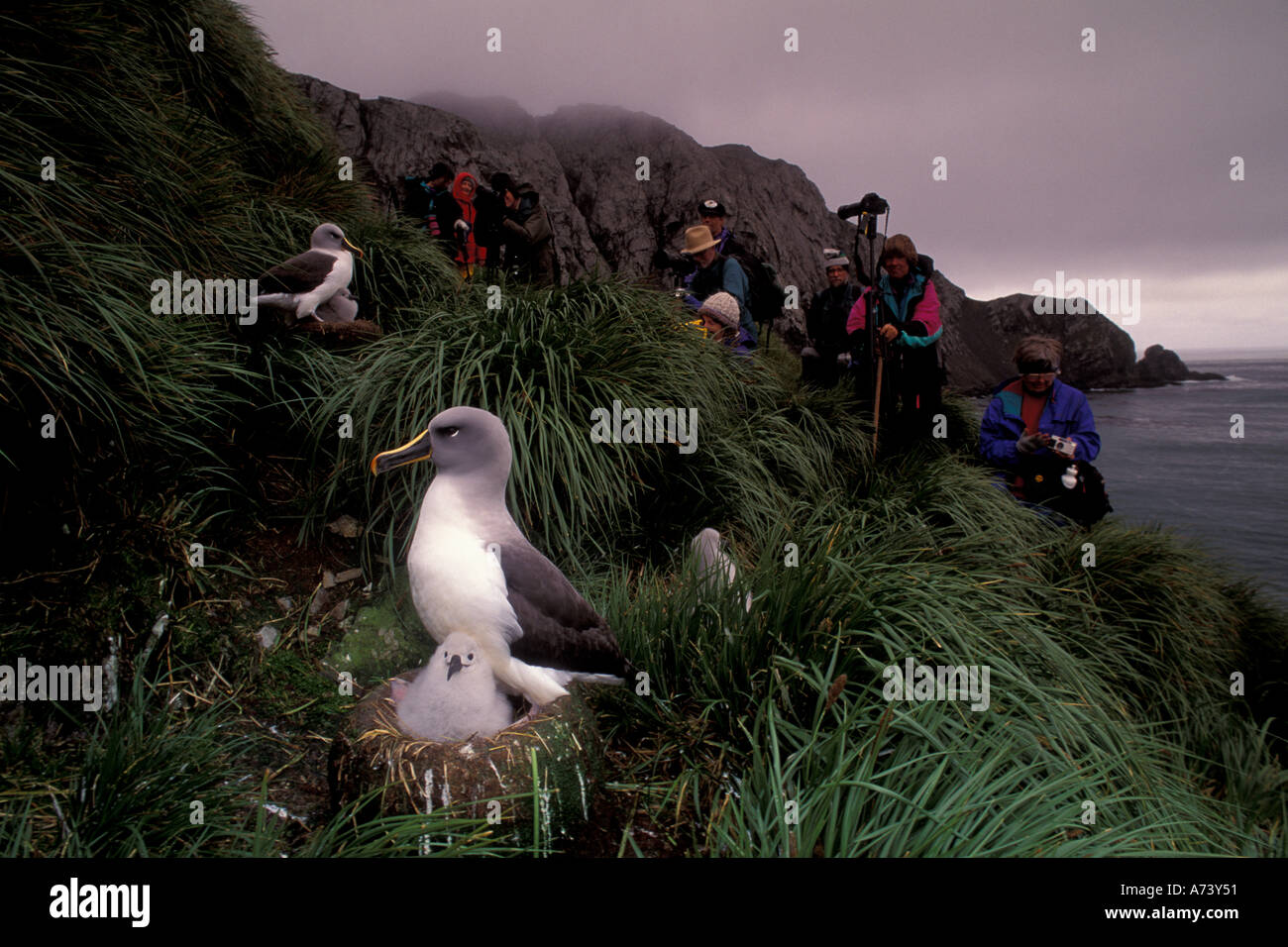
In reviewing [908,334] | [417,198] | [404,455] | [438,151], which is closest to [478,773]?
[404,455]

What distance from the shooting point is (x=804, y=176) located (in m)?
8.81

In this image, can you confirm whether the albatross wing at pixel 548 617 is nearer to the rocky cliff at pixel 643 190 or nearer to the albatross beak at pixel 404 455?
the albatross beak at pixel 404 455

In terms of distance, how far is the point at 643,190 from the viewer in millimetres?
9078

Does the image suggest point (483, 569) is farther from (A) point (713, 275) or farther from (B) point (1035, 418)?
(A) point (713, 275)

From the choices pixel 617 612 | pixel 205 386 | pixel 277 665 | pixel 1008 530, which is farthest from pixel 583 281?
pixel 1008 530

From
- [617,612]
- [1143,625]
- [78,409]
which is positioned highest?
→ [78,409]

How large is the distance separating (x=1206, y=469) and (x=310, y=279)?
620 cm

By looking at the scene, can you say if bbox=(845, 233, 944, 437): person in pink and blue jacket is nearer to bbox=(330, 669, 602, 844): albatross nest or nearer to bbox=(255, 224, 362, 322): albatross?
bbox=(255, 224, 362, 322): albatross

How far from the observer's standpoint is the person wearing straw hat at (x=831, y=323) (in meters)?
6.42

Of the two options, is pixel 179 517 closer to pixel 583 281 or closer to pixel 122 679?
pixel 122 679

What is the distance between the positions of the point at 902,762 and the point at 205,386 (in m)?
2.77

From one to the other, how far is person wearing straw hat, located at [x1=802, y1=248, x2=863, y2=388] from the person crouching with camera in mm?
1917

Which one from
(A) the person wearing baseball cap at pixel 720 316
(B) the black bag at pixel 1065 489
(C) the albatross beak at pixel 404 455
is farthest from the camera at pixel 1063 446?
(C) the albatross beak at pixel 404 455

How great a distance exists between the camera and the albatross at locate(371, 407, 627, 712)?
63.3 inches
